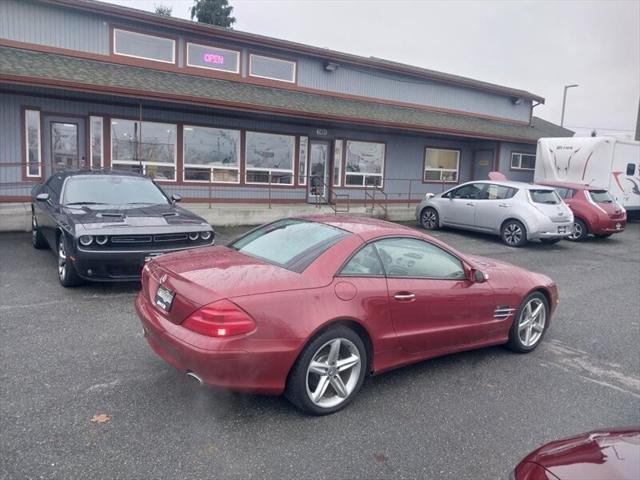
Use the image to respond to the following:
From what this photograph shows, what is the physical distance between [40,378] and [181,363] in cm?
147

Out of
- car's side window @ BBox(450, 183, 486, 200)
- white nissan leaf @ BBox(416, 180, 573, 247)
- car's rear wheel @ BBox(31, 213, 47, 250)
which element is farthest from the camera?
car's side window @ BBox(450, 183, 486, 200)

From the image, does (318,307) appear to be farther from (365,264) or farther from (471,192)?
(471,192)

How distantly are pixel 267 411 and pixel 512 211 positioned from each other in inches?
413

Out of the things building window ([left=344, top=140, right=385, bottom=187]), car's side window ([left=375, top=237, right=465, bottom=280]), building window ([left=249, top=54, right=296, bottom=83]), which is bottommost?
car's side window ([left=375, top=237, right=465, bottom=280])

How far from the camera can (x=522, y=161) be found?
70.5 feet

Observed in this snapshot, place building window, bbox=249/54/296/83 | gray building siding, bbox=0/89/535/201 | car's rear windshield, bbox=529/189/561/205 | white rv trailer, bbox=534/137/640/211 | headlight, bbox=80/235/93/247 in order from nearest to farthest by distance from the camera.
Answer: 1. headlight, bbox=80/235/93/247
2. gray building siding, bbox=0/89/535/201
3. car's rear windshield, bbox=529/189/561/205
4. building window, bbox=249/54/296/83
5. white rv trailer, bbox=534/137/640/211

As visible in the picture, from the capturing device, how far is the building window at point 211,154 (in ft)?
46.2

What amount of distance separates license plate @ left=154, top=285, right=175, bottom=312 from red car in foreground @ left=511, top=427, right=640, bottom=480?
2.50 meters

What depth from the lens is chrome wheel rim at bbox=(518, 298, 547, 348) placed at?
204 inches

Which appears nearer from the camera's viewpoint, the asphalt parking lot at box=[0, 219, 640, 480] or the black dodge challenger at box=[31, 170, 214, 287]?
the asphalt parking lot at box=[0, 219, 640, 480]

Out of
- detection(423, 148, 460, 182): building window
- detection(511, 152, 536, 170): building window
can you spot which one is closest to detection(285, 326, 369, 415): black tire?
detection(423, 148, 460, 182): building window

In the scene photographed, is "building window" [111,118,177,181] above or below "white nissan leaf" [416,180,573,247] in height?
above

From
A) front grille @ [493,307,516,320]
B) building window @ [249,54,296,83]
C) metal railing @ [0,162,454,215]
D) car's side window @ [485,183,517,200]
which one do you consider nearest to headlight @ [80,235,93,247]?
front grille @ [493,307,516,320]

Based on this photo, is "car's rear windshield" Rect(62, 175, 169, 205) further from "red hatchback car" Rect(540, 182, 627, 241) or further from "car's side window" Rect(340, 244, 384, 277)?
"red hatchback car" Rect(540, 182, 627, 241)
